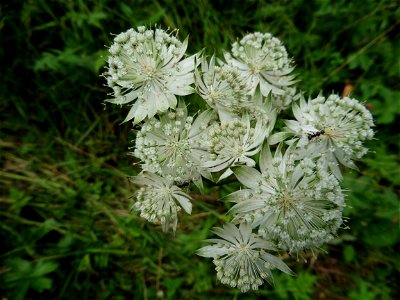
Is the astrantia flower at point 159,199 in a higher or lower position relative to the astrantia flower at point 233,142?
lower

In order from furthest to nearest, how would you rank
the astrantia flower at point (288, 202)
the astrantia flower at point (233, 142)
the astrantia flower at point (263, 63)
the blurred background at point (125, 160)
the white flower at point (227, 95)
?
the blurred background at point (125, 160), the astrantia flower at point (263, 63), the white flower at point (227, 95), the astrantia flower at point (233, 142), the astrantia flower at point (288, 202)

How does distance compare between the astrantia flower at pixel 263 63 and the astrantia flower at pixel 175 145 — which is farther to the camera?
the astrantia flower at pixel 263 63

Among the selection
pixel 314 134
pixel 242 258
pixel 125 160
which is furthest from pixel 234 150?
pixel 125 160

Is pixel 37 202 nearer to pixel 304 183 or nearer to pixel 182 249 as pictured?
pixel 182 249

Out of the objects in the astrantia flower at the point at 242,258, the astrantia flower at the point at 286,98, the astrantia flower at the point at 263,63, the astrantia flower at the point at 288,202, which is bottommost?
the astrantia flower at the point at 242,258

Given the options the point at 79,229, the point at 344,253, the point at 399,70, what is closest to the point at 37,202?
the point at 79,229

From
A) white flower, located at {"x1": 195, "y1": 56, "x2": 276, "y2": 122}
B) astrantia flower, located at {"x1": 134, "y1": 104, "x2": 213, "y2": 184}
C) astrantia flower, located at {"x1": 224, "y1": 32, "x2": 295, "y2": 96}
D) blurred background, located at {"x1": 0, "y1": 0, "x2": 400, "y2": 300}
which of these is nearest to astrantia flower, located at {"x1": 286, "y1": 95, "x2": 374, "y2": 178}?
white flower, located at {"x1": 195, "y1": 56, "x2": 276, "y2": 122}

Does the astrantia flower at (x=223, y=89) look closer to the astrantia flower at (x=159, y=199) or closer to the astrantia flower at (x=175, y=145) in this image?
the astrantia flower at (x=175, y=145)

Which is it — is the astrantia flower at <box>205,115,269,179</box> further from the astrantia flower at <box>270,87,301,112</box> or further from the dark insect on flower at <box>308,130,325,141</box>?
the astrantia flower at <box>270,87,301,112</box>

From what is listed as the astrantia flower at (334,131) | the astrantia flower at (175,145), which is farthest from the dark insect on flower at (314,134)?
the astrantia flower at (175,145)
